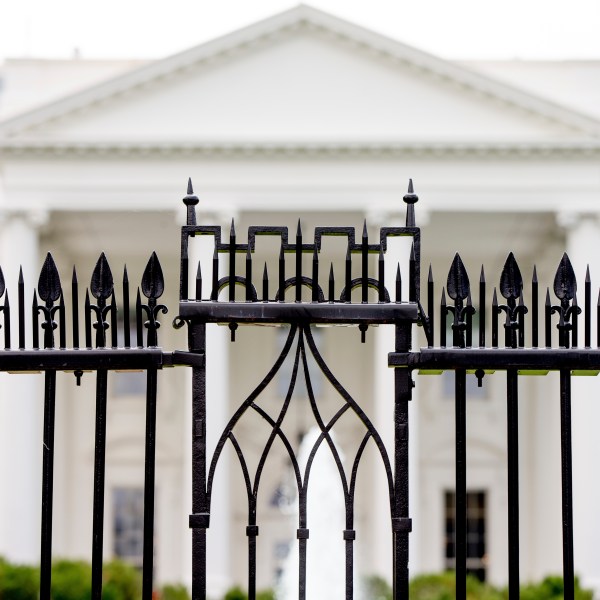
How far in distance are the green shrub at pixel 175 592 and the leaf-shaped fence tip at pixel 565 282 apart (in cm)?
1771

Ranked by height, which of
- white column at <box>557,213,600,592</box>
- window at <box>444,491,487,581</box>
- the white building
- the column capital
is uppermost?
the white building

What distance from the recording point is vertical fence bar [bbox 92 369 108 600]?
4.57m

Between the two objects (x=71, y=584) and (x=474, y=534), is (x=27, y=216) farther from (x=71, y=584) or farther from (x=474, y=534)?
(x=474, y=534)

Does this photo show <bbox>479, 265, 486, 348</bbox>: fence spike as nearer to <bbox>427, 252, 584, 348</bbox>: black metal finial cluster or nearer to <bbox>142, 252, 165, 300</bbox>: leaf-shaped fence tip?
<bbox>427, 252, 584, 348</bbox>: black metal finial cluster

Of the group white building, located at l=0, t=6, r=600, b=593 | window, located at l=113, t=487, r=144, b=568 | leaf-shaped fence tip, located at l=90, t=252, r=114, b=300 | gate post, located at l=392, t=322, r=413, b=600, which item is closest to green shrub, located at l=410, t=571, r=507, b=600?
white building, located at l=0, t=6, r=600, b=593

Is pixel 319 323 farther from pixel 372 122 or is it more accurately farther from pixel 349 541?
pixel 372 122

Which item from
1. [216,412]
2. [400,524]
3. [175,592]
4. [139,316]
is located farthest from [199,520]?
[216,412]

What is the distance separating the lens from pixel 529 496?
110ft

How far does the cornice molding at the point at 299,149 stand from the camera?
25516 mm

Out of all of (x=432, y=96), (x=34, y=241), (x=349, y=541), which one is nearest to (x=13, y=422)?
(x=34, y=241)

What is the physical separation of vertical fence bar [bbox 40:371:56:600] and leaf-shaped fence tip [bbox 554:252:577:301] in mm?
1829

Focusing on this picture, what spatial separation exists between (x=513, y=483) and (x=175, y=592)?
17941 millimetres

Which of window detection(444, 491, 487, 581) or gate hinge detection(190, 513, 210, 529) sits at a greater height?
gate hinge detection(190, 513, 210, 529)

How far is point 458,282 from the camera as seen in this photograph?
4516mm
